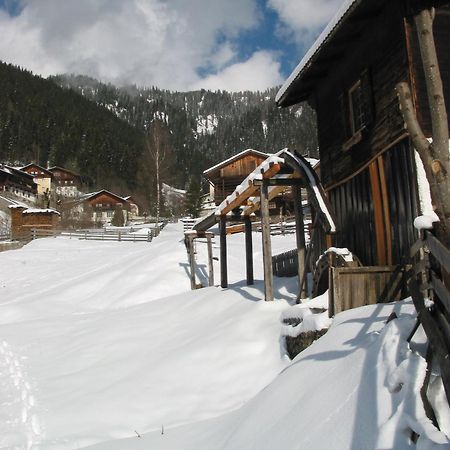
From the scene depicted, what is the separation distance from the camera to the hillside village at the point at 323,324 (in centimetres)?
322

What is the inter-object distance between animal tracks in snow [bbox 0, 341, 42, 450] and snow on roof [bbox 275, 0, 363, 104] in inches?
289

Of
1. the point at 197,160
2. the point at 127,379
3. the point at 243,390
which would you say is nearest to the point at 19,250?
the point at 127,379

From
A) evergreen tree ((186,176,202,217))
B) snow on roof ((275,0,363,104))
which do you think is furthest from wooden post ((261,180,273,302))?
evergreen tree ((186,176,202,217))

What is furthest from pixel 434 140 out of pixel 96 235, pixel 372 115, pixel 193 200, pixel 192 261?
pixel 193 200

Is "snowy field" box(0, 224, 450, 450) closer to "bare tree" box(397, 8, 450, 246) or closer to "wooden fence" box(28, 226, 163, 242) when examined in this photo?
"bare tree" box(397, 8, 450, 246)

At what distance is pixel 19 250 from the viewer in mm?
27359

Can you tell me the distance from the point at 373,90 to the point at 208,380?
18.2 ft

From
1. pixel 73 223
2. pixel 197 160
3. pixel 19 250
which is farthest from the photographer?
pixel 197 160

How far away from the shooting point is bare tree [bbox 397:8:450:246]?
3.00 metres

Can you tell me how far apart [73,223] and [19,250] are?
75.3 ft

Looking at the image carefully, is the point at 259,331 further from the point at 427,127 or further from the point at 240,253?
the point at 240,253

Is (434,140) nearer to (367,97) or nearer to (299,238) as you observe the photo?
(367,97)

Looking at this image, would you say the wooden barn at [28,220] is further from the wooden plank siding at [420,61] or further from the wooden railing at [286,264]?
the wooden plank siding at [420,61]

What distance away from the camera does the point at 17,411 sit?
21.3 feet
